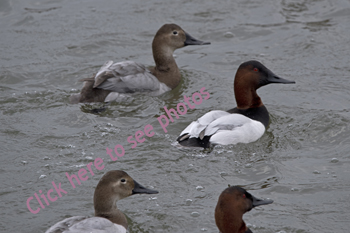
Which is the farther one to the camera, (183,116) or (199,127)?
(183,116)

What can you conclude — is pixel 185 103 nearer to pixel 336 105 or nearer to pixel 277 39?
pixel 336 105

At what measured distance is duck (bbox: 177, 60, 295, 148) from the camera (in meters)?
6.62

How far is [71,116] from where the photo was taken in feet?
24.8

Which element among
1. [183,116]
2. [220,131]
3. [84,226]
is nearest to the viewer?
[84,226]

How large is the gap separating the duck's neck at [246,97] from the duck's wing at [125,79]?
4.99 feet

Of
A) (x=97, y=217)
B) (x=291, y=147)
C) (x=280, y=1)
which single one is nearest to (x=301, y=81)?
(x=291, y=147)

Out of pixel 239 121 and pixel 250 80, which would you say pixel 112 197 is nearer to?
pixel 239 121

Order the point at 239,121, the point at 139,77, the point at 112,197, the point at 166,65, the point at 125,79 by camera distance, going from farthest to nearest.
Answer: the point at 166,65, the point at 139,77, the point at 125,79, the point at 239,121, the point at 112,197

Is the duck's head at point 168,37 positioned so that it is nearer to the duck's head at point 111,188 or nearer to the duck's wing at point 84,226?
the duck's head at point 111,188

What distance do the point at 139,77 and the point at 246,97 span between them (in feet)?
5.73

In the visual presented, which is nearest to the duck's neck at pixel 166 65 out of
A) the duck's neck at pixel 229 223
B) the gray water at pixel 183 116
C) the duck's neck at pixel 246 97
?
the gray water at pixel 183 116

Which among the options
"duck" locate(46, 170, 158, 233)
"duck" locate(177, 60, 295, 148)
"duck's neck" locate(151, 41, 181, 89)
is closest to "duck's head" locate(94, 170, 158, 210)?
"duck" locate(46, 170, 158, 233)

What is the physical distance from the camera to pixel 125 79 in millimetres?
8000

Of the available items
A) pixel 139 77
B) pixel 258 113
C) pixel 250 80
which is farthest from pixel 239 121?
pixel 139 77
